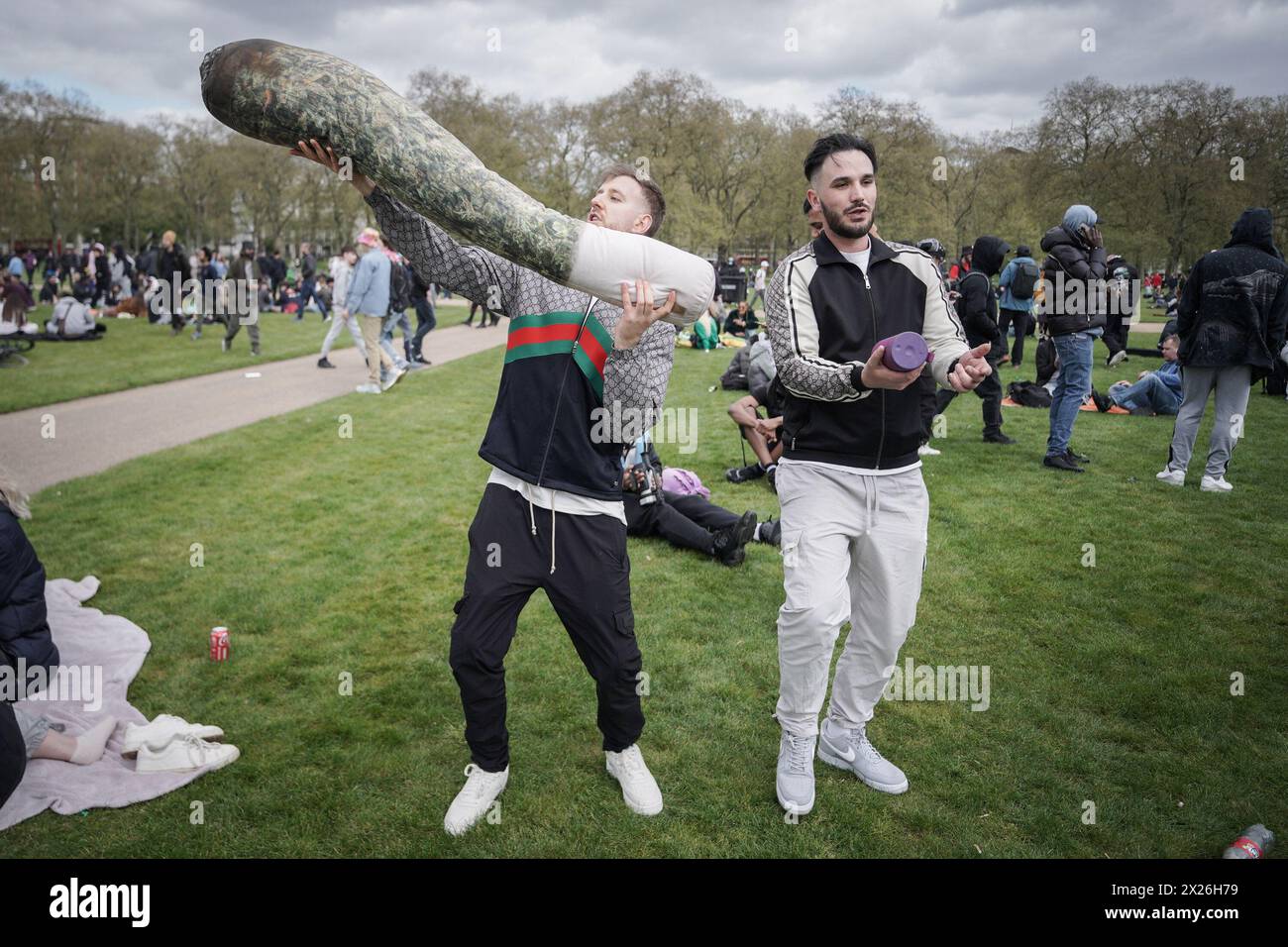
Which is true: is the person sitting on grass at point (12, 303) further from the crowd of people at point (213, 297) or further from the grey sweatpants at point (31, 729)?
the grey sweatpants at point (31, 729)

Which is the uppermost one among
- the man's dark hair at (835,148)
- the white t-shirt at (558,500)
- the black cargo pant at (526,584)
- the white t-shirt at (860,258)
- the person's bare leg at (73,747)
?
the man's dark hair at (835,148)

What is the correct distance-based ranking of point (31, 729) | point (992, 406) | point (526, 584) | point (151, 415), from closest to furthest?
point (526, 584)
point (31, 729)
point (992, 406)
point (151, 415)

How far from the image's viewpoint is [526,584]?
304 centimetres

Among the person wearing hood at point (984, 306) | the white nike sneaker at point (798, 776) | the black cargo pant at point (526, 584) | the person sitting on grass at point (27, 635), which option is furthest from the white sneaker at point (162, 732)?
the person wearing hood at point (984, 306)

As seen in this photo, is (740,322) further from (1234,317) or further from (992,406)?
(1234,317)

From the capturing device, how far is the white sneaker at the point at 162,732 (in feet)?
12.0

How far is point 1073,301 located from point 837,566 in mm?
6630

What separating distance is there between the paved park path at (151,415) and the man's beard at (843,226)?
7997 millimetres

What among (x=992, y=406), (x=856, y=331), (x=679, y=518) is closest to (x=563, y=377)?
(x=856, y=331)

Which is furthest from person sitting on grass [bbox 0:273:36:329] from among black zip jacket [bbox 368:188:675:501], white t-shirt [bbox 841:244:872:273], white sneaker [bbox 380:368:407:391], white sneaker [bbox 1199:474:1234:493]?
white sneaker [bbox 1199:474:1234:493]

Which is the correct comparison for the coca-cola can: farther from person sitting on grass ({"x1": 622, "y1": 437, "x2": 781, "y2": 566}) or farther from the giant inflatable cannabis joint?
Answer: the giant inflatable cannabis joint

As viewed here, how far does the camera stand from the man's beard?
3072 millimetres

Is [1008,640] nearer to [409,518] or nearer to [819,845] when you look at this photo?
[819,845]

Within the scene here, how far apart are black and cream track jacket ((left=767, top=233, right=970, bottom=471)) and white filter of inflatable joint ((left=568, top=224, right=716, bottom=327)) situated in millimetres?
850
